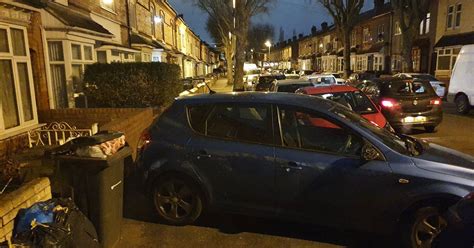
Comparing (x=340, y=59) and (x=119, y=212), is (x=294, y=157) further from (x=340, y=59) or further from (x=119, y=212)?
(x=340, y=59)

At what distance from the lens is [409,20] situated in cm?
2369

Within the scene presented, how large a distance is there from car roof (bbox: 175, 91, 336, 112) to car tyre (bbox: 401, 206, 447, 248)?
1.45 meters

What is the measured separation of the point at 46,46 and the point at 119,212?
22.8 ft

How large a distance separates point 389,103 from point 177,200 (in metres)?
7.29

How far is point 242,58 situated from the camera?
77.4ft

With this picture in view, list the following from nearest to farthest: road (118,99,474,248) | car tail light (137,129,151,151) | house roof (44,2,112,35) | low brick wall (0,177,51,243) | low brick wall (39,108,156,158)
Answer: low brick wall (0,177,51,243) → road (118,99,474,248) → car tail light (137,129,151,151) → low brick wall (39,108,156,158) → house roof (44,2,112,35)

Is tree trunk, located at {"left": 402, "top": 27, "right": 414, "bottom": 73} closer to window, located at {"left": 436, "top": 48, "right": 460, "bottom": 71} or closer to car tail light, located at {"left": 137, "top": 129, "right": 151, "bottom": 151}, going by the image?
window, located at {"left": 436, "top": 48, "right": 460, "bottom": 71}

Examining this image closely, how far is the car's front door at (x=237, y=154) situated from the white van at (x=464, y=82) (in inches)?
461

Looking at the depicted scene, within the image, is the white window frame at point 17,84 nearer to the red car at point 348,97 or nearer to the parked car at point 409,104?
Result: the red car at point 348,97

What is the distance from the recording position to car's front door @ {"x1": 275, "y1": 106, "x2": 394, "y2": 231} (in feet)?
13.1

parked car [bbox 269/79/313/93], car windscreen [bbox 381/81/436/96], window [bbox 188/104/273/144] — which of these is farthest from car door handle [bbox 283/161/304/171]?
parked car [bbox 269/79/313/93]

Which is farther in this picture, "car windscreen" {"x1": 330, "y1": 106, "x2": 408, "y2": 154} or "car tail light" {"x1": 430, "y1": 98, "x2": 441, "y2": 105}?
"car tail light" {"x1": 430, "y1": 98, "x2": 441, "y2": 105}

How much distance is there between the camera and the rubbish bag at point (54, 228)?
3.05 meters

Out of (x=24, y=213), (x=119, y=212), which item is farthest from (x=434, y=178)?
(x=24, y=213)
